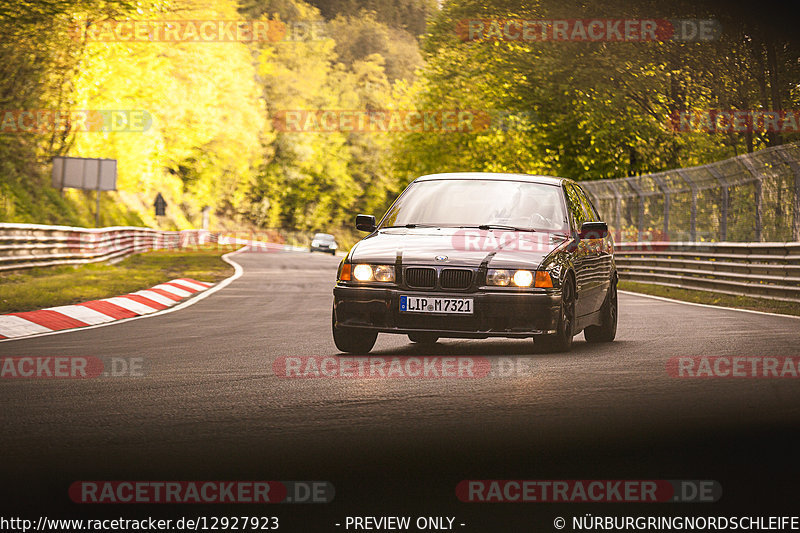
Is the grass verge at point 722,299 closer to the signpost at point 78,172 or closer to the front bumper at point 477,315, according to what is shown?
the front bumper at point 477,315

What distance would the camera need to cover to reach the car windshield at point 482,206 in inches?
429

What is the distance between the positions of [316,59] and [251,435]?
114540mm

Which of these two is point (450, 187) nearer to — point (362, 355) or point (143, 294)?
point (362, 355)

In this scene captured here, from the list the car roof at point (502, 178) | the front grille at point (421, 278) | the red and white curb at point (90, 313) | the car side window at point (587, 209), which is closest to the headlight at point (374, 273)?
the front grille at point (421, 278)

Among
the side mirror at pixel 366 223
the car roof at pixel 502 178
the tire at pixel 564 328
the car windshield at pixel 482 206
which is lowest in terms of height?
the tire at pixel 564 328

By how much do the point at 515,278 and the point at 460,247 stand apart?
0.58 m

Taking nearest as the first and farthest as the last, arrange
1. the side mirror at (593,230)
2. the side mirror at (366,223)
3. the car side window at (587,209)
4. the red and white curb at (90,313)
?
1. the side mirror at (593,230)
2. the side mirror at (366,223)
3. the car side window at (587,209)
4. the red and white curb at (90,313)

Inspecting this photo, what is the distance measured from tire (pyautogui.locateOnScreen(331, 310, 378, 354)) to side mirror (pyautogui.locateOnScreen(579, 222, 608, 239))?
2.34 metres

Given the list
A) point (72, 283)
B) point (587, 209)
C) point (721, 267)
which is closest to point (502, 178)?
point (587, 209)

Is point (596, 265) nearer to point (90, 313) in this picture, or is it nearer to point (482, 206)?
point (482, 206)

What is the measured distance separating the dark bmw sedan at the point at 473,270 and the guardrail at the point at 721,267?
813cm

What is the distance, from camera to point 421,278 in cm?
982

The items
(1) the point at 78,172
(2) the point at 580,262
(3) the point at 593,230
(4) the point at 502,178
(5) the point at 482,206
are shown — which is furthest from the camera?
(1) the point at 78,172

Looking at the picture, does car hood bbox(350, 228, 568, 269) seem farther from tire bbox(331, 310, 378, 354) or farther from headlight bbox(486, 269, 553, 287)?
tire bbox(331, 310, 378, 354)
